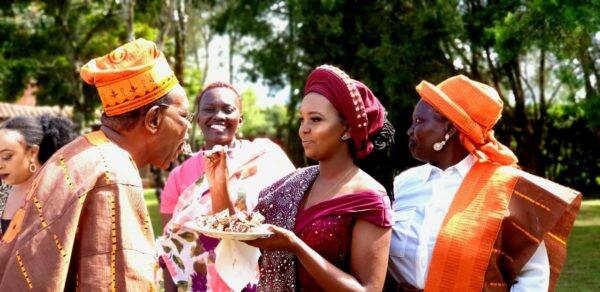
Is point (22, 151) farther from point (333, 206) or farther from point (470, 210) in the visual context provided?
point (470, 210)

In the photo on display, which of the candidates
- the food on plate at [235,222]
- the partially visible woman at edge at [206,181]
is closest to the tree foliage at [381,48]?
the partially visible woman at edge at [206,181]

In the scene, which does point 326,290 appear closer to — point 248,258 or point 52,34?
point 248,258

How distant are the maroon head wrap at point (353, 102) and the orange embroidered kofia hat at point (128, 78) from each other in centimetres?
70

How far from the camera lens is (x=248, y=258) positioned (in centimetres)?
346

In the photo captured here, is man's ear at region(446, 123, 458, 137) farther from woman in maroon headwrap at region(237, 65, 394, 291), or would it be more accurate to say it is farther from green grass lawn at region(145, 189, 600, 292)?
green grass lawn at region(145, 189, 600, 292)

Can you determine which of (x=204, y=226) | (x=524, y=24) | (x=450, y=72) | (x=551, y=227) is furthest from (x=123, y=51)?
(x=450, y=72)

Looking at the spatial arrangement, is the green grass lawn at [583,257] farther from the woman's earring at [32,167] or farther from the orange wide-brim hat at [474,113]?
the woman's earring at [32,167]

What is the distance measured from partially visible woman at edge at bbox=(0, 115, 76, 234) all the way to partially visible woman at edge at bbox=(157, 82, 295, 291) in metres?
0.82

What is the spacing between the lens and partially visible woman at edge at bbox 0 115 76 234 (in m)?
4.68

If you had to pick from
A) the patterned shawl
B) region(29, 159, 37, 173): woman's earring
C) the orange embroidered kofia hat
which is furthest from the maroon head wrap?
region(29, 159, 37, 173): woman's earring

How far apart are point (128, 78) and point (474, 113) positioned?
1771 millimetres

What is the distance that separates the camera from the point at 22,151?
4734 millimetres

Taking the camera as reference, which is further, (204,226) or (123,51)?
(204,226)

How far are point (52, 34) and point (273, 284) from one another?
20367 millimetres
